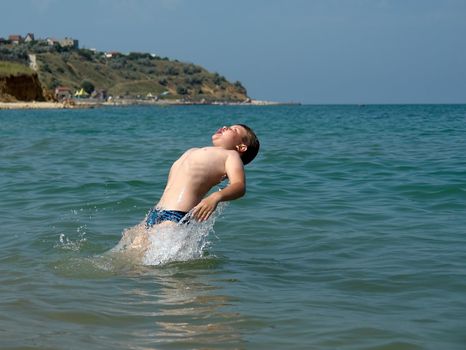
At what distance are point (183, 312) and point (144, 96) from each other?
13720 centimetres

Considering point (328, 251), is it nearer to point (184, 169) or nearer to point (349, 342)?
point (184, 169)

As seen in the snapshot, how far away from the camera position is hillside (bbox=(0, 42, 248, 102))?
454ft

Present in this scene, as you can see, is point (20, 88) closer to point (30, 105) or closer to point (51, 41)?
point (30, 105)

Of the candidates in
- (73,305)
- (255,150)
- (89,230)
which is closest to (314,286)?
(255,150)

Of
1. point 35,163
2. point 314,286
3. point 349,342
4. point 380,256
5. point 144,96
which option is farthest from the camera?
point 144,96

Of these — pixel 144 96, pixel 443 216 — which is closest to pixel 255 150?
pixel 443 216

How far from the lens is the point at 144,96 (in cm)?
14012

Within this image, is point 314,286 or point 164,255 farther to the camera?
point 164,255

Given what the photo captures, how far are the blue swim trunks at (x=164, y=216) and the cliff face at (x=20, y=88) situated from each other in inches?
2947

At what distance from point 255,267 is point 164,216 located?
836 mm

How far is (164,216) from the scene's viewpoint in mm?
6074

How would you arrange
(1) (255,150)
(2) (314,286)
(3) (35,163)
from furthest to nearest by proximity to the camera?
1. (3) (35,163)
2. (1) (255,150)
3. (2) (314,286)

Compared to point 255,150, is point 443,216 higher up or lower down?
lower down

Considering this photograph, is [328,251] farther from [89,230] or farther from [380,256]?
[89,230]
